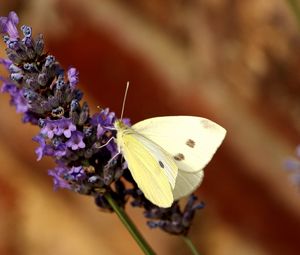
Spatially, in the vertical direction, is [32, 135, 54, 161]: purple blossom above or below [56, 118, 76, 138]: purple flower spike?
below

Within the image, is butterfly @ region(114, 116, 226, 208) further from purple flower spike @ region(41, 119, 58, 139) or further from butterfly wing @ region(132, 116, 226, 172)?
purple flower spike @ region(41, 119, 58, 139)

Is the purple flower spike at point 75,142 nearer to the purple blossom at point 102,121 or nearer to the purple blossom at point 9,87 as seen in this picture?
the purple blossom at point 102,121

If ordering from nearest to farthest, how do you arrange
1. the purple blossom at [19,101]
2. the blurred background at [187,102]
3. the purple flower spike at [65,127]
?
the purple flower spike at [65,127] < the purple blossom at [19,101] < the blurred background at [187,102]

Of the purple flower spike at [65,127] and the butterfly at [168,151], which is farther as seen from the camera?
the butterfly at [168,151]

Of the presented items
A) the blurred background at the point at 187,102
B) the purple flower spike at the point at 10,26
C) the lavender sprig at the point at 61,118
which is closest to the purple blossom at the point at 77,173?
the lavender sprig at the point at 61,118

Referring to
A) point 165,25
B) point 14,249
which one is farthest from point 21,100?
point 165,25

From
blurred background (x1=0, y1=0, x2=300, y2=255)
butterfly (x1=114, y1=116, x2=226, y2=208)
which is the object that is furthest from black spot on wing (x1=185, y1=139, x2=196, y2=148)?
blurred background (x1=0, y1=0, x2=300, y2=255)

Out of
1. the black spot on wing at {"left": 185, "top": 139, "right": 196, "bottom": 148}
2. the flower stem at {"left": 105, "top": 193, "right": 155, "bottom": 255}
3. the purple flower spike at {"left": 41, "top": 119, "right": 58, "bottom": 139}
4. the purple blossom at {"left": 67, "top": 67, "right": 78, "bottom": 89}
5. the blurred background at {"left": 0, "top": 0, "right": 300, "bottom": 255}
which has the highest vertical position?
the purple blossom at {"left": 67, "top": 67, "right": 78, "bottom": 89}

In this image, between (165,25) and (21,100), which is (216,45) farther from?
(21,100)
